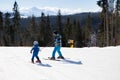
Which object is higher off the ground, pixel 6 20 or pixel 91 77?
pixel 6 20

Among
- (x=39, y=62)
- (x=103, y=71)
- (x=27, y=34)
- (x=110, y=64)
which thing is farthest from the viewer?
(x=27, y=34)

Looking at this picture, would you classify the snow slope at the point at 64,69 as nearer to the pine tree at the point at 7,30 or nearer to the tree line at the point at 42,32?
the tree line at the point at 42,32

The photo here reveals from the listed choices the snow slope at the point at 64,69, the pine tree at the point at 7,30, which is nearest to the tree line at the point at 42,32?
the pine tree at the point at 7,30

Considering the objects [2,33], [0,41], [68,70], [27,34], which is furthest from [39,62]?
[27,34]

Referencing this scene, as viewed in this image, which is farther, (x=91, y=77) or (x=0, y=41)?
(x=0, y=41)

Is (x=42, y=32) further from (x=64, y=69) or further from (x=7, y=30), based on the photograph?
(x=64, y=69)

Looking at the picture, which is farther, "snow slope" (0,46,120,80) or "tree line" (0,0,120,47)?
"tree line" (0,0,120,47)

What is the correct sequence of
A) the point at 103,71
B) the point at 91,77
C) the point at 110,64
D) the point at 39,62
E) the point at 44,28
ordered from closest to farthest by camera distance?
the point at 91,77, the point at 103,71, the point at 110,64, the point at 39,62, the point at 44,28

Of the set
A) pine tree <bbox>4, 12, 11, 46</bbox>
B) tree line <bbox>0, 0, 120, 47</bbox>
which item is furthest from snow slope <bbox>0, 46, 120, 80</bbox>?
pine tree <bbox>4, 12, 11, 46</bbox>

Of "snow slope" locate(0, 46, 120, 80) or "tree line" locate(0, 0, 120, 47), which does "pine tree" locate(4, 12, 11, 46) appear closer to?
"tree line" locate(0, 0, 120, 47)

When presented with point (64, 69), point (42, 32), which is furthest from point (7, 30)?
point (64, 69)

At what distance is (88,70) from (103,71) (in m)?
0.71

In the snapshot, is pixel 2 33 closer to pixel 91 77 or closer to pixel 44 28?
pixel 44 28

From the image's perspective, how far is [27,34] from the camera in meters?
97.8
